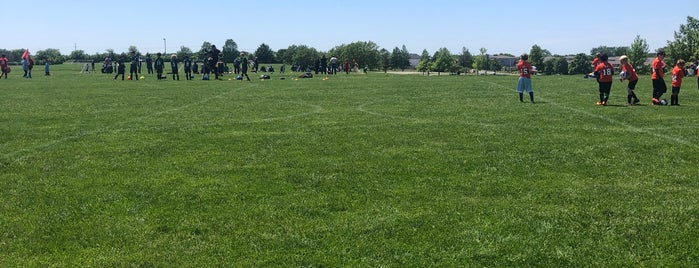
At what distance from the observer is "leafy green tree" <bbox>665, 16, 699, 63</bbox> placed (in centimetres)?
7144

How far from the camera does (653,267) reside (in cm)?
466

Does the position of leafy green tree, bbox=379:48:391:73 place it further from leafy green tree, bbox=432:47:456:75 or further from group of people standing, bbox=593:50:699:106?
group of people standing, bbox=593:50:699:106

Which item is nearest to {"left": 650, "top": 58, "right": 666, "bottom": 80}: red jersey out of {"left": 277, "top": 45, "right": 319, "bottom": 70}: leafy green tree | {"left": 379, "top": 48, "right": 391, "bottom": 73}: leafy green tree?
{"left": 277, "top": 45, "right": 319, "bottom": 70}: leafy green tree

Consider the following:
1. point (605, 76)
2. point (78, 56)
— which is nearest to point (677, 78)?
point (605, 76)

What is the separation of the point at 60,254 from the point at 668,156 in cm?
858

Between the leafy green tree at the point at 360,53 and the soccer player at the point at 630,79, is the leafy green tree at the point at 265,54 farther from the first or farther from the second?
the soccer player at the point at 630,79

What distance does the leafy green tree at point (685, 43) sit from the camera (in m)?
71.4

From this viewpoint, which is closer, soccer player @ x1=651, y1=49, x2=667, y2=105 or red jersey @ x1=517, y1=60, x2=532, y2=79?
soccer player @ x1=651, y1=49, x2=667, y2=105

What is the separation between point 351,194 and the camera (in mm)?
6875

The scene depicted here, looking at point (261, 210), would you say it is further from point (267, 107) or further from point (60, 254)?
point (267, 107)

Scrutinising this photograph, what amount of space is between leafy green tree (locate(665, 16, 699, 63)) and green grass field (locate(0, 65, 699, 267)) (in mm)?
68355

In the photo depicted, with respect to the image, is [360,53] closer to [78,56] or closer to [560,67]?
[560,67]

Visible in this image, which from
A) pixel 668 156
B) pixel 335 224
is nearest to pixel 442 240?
pixel 335 224

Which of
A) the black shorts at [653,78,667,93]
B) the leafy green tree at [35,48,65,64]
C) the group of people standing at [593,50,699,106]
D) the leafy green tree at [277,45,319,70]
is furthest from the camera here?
the leafy green tree at [35,48,65,64]
